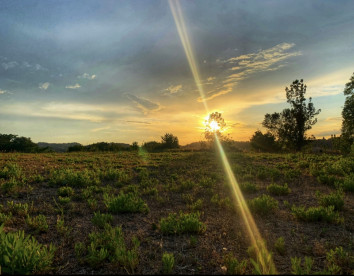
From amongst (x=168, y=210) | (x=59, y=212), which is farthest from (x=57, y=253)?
(x=168, y=210)

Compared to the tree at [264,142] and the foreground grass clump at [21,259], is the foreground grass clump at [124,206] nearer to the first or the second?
the foreground grass clump at [21,259]

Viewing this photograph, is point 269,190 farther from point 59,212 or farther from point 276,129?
point 276,129

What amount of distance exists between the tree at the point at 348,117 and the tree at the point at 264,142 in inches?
968

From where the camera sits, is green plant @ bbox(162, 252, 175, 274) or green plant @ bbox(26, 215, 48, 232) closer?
green plant @ bbox(162, 252, 175, 274)

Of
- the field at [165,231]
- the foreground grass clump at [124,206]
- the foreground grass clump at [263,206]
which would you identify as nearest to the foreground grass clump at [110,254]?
the field at [165,231]

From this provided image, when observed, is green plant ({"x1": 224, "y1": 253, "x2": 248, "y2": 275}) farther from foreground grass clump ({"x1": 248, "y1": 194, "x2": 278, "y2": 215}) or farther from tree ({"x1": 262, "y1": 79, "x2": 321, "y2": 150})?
tree ({"x1": 262, "y1": 79, "x2": 321, "y2": 150})

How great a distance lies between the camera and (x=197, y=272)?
12.2ft

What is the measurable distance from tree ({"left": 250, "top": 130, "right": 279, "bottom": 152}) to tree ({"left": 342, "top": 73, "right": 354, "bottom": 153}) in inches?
968

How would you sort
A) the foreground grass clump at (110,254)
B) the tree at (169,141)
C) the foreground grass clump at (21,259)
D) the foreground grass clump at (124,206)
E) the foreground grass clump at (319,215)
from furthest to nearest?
the tree at (169,141)
the foreground grass clump at (124,206)
the foreground grass clump at (319,215)
the foreground grass clump at (110,254)
the foreground grass clump at (21,259)

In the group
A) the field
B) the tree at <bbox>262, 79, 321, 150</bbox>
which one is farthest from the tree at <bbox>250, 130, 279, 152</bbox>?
the field

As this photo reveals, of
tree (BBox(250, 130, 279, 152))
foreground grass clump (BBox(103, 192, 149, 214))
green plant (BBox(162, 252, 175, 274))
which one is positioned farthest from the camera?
tree (BBox(250, 130, 279, 152))

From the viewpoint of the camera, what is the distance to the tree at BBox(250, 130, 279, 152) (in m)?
62.5

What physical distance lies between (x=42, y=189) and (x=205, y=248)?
285 inches

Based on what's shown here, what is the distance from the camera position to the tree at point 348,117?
1377 inches
